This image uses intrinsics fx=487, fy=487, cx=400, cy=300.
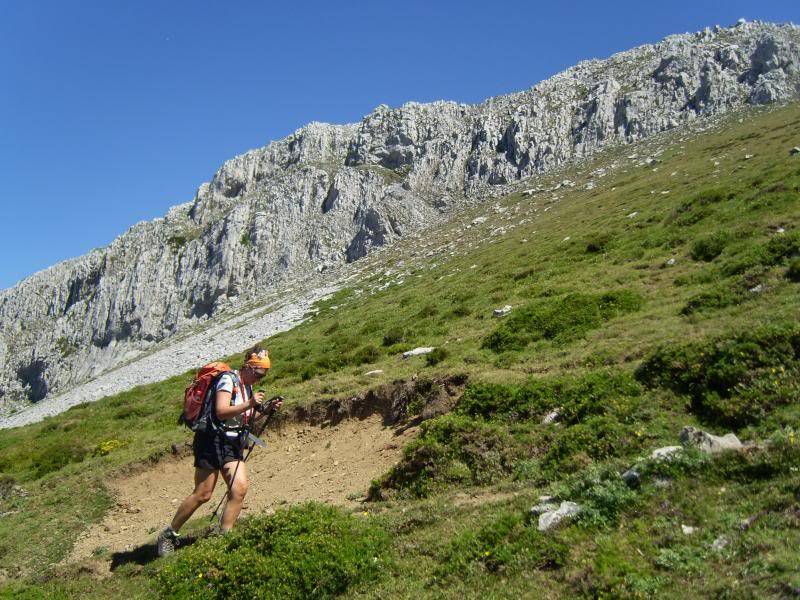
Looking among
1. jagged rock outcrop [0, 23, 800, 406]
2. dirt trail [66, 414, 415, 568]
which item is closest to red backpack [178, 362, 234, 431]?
dirt trail [66, 414, 415, 568]

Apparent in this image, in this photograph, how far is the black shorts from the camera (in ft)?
26.8

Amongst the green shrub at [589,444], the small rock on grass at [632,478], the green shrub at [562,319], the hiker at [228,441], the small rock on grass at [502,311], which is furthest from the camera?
the small rock on grass at [502,311]

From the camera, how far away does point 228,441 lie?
27.0 feet

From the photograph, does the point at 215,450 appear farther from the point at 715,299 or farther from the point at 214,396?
the point at 715,299

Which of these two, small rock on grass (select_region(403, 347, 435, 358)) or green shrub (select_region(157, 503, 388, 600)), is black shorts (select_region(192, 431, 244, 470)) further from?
small rock on grass (select_region(403, 347, 435, 358))

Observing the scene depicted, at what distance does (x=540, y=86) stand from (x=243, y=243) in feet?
221

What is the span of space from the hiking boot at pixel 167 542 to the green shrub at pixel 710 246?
685 inches

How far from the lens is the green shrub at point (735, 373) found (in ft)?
23.8

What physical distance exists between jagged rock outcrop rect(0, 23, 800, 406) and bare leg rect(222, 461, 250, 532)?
68.5 metres

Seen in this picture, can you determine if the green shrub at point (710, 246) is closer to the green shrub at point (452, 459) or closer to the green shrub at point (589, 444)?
the green shrub at point (589, 444)

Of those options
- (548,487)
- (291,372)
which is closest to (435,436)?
(548,487)

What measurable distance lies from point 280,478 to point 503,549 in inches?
311

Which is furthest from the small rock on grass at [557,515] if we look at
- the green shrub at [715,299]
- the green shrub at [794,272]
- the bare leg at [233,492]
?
the green shrub at [794,272]

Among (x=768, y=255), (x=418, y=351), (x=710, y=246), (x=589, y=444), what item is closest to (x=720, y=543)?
(x=589, y=444)
